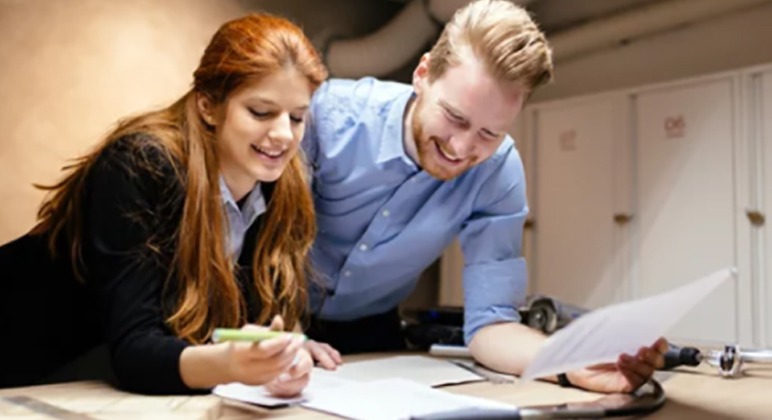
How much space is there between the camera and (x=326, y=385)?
106 centimetres

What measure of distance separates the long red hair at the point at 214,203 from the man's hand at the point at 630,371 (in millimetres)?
482

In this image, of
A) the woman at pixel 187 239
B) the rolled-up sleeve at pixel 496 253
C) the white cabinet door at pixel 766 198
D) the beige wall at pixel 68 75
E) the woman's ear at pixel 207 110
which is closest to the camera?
the woman at pixel 187 239

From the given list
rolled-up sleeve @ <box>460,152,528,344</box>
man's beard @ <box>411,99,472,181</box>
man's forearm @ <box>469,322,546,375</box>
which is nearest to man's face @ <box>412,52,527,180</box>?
man's beard @ <box>411,99,472,181</box>

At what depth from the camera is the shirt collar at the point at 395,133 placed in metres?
1.40

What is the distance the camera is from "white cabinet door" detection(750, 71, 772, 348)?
8.80 ft

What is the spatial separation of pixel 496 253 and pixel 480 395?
42 cm

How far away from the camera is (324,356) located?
1.24 meters

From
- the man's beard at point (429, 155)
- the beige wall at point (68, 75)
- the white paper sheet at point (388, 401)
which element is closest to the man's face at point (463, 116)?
the man's beard at point (429, 155)

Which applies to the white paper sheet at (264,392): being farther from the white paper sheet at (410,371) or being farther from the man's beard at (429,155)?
the man's beard at (429,155)

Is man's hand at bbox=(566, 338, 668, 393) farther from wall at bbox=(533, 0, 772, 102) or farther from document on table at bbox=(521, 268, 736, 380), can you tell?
wall at bbox=(533, 0, 772, 102)

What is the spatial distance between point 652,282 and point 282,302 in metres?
2.18

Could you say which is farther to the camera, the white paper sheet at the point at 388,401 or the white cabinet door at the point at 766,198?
the white cabinet door at the point at 766,198

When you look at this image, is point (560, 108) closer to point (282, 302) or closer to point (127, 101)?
point (127, 101)

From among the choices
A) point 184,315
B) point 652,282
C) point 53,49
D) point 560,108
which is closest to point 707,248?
point 652,282
